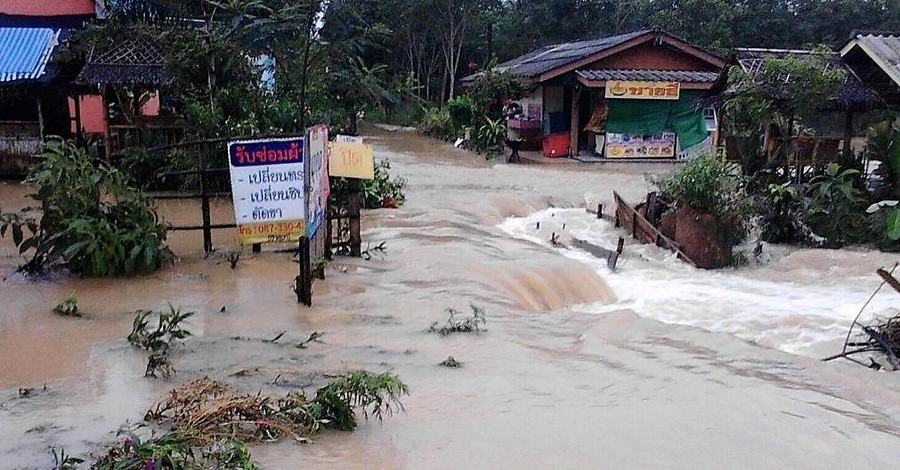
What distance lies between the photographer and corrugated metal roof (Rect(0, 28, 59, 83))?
52.4 ft

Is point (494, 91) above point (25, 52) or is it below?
below

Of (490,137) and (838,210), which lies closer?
(838,210)

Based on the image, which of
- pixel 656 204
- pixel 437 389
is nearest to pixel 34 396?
pixel 437 389

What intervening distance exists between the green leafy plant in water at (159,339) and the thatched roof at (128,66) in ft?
31.3

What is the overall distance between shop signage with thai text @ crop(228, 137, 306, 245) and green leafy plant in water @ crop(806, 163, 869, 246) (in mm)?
8791

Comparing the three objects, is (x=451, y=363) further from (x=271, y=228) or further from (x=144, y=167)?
(x=144, y=167)

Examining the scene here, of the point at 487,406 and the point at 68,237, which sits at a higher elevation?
the point at 68,237

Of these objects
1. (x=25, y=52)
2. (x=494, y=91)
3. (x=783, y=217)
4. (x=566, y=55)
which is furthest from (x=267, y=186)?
(x=566, y=55)

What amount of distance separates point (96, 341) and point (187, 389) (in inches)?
80.5

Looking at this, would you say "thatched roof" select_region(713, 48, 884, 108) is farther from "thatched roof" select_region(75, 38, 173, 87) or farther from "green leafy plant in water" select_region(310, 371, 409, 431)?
"green leafy plant in water" select_region(310, 371, 409, 431)

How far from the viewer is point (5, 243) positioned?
10617mm

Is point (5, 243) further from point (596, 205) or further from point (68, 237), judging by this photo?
Answer: point (596, 205)

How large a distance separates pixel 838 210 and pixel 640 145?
11678 mm

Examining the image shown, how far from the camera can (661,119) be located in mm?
24188
